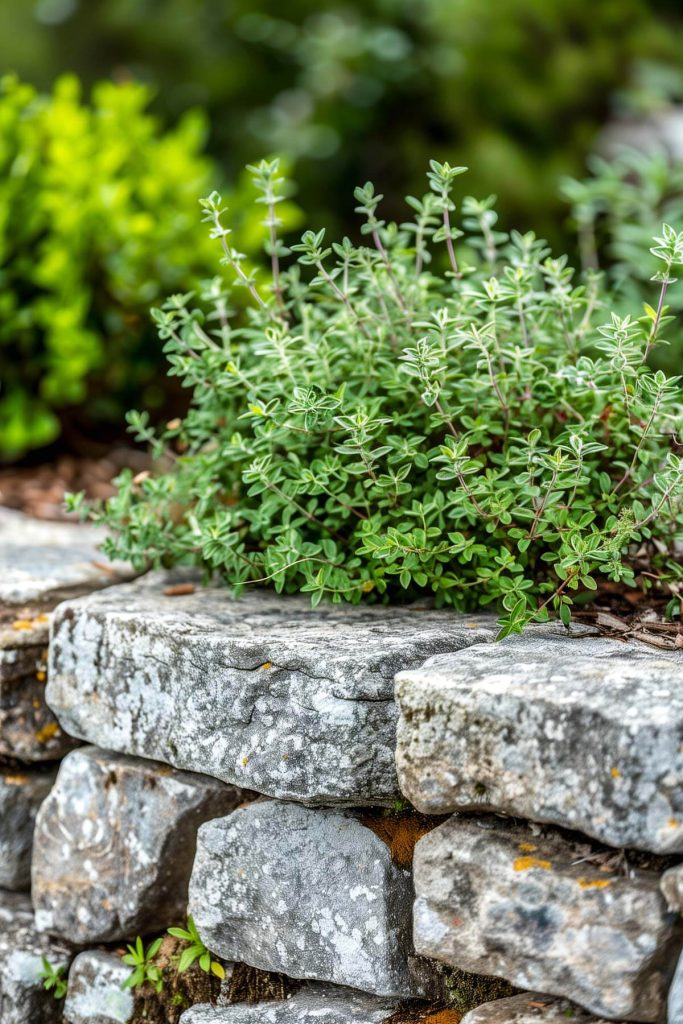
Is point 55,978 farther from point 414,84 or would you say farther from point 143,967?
point 414,84

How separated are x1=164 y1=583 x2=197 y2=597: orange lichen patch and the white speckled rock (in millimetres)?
748

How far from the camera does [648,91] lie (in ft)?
15.8

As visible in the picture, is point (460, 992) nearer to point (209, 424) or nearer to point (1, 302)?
point (209, 424)

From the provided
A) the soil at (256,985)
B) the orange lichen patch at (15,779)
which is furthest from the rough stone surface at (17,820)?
the soil at (256,985)

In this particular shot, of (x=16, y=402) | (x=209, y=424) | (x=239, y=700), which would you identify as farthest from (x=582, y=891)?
(x=16, y=402)

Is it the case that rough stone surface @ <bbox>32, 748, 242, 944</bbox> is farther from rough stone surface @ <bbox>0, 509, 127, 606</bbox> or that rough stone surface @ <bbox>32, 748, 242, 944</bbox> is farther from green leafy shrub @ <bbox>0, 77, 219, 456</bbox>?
green leafy shrub @ <bbox>0, 77, 219, 456</bbox>

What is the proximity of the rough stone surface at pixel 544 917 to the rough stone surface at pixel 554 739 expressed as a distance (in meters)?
0.06

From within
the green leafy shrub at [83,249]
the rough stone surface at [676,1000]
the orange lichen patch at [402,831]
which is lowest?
the rough stone surface at [676,1000]

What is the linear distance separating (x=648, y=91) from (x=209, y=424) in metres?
3.76

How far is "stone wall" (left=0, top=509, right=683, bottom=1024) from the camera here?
1.28 metres

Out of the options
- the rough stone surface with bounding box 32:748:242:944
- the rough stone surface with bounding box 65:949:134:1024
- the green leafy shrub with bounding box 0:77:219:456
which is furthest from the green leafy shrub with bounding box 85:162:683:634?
the green leafy shrub with bounding box 0:77:219:456

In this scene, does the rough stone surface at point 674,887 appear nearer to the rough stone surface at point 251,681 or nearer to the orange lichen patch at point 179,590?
the rough stone surface at point 251,681

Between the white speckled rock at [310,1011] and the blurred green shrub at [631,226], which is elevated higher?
the blurred green shrub at [631,226]

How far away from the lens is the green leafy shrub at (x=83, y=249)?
9.98 ft
